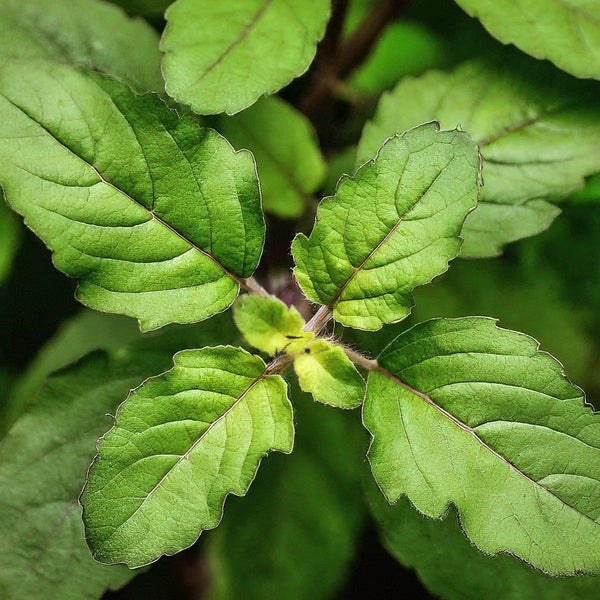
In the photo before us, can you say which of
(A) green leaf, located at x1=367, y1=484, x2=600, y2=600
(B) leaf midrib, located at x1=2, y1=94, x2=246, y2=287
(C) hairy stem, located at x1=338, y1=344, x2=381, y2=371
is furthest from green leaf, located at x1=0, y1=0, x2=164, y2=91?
(A) green leaf, located at x1=367, y1=484, x2=600, y2=600

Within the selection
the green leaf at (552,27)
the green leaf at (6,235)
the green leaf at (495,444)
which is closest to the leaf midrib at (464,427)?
the green leaf at (495,444)

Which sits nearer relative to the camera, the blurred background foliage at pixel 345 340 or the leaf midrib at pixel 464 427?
the leaf midrib at pixel 464 427

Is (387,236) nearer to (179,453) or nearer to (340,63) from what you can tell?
(179,453)

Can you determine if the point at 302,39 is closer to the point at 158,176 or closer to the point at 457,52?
the point at 158,176

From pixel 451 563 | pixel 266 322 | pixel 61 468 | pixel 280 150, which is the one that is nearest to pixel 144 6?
pixel 280 150

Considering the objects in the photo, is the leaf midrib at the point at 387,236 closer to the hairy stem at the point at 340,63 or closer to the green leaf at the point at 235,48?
the green leaf at the point at 235,48

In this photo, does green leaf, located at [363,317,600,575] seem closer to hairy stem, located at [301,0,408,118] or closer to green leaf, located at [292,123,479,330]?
green leaf, located at [292,123,479,330]
